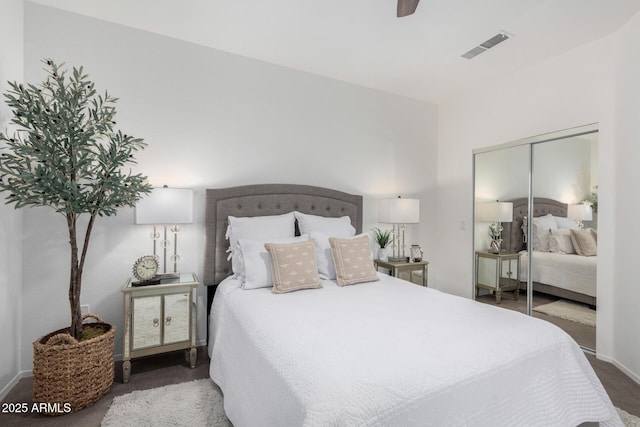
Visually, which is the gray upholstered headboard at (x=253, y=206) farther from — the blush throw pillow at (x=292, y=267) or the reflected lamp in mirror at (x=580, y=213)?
the reflected lamp in mirror at (x=580, y=213)

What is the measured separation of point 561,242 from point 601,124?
44.3 inches

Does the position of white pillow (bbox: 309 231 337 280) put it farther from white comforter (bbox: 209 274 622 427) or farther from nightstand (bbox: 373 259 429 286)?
nightstand (bbox: 373 259 429 286)

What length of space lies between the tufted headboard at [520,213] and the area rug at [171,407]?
3.24m

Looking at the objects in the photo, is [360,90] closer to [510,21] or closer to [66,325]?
[510,21]

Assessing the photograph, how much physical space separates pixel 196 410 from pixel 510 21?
141 inches

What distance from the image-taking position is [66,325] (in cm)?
246

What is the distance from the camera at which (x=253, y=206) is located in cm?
304

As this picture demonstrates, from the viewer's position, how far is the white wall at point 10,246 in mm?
2070

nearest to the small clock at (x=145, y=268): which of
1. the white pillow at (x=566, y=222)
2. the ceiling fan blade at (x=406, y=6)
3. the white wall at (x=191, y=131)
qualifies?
the white wall at (x=191, y=131)

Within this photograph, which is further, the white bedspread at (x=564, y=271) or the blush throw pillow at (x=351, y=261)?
the white bedspread at (x=564, y=271)

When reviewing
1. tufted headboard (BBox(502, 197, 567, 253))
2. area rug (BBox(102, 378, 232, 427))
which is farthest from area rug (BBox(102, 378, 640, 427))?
tufted headboard (BBox(502, 197, 567, 253))

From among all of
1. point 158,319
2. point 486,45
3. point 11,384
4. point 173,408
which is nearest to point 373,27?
point 486,45

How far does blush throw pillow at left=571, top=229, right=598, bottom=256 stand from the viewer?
9.40 feet

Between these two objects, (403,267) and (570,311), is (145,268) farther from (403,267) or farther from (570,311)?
(570,311)
